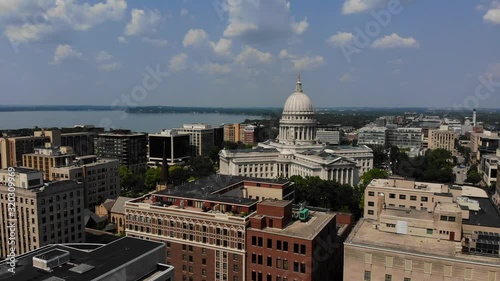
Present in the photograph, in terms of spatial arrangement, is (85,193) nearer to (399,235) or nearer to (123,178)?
(123,178)

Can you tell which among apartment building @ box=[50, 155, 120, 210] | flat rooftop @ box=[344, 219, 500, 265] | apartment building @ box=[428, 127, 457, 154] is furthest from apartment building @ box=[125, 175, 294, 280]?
apartment building @ box=[428, 127, 457, 154]

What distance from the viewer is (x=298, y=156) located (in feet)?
372

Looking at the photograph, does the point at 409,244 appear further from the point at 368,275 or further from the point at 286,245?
the point at 286,245

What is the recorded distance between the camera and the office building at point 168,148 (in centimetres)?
13688

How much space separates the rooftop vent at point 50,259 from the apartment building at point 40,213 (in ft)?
94.1

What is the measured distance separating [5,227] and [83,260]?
121 feet

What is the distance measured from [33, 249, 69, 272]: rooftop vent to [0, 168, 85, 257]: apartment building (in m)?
28.7

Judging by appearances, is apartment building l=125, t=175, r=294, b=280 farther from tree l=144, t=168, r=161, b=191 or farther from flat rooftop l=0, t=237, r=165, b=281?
tree l=144, t=168, r=161, b=191

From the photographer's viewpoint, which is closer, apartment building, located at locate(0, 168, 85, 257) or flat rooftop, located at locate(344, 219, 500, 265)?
flat rooftop, located at locate(344, 219, 500, 265)

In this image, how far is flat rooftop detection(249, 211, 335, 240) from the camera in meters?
39.0

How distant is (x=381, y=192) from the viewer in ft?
187

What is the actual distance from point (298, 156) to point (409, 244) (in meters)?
80.9

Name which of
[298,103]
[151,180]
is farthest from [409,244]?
[298,103]

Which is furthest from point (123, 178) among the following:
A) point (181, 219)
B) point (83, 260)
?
point (83, 260)
